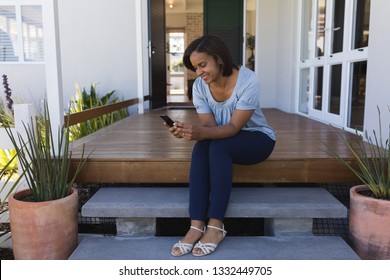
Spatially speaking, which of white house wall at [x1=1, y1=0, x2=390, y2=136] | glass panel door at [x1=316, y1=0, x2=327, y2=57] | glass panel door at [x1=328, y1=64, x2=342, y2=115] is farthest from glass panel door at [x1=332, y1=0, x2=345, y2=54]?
white house wall at [x1=1, y1=0, x2=390, y2=136]

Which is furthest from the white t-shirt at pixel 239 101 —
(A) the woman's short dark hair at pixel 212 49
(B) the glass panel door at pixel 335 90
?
(B) the glass panel door at pixel 335 90

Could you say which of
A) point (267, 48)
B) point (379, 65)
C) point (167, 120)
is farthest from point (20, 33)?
point (379, 65)

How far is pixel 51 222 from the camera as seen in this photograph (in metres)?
1.88

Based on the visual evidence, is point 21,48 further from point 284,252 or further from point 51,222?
point 284,252

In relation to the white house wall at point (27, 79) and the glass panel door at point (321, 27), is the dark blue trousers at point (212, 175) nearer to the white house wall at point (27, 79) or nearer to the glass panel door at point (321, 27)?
the glass panel door at point (321, 27)

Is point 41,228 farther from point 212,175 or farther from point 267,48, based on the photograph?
point 267,48

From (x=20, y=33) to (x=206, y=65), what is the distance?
558 centimetres

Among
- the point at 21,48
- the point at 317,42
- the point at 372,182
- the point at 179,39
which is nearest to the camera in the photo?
the point at 372,182

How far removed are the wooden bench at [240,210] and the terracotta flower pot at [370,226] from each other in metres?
0.12

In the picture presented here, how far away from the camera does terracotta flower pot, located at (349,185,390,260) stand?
181 cm

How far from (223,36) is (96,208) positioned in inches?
206

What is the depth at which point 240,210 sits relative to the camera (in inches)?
79.7

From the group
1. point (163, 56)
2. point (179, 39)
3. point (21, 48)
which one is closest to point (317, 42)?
point (163, 56)

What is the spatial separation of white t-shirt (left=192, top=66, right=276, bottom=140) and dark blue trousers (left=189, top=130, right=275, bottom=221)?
6.5 inches
